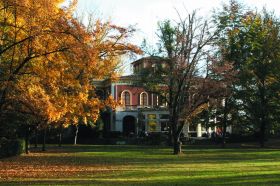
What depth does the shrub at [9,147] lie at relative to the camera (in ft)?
106

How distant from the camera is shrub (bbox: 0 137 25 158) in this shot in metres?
32.2

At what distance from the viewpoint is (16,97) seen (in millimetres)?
22891

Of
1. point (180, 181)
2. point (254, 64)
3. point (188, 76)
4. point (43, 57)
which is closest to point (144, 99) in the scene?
point (254, 64)

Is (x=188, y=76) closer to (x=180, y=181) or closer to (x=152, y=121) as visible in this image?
(x=180, y=181)

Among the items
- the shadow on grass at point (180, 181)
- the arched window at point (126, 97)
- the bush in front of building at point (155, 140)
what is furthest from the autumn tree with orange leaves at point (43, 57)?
the arched window at point (126, 97)

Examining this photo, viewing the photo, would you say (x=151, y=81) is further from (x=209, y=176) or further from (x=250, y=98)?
(x=209, y=176)

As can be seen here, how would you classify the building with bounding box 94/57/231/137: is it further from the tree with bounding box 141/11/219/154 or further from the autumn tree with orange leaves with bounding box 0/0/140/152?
the autumn tree with orange leaves with bounding box 0/0/140/152

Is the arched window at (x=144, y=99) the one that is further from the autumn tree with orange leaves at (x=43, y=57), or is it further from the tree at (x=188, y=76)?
the autumn tree with orange leaves at (x=43, y=57)

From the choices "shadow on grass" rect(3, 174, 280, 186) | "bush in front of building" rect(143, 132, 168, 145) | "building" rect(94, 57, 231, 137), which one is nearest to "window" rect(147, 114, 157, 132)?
"building" rect(94, 57, 231, 137)

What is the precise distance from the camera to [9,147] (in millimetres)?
33688

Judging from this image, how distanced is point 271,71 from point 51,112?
114 ft

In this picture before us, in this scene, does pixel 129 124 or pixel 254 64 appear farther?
pixel 129 124

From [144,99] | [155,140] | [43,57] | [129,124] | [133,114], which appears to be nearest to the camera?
[43,57]

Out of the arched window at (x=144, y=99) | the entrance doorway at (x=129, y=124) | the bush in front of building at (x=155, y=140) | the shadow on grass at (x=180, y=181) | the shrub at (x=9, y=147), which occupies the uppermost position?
the arched window at (x=144, y=99)
